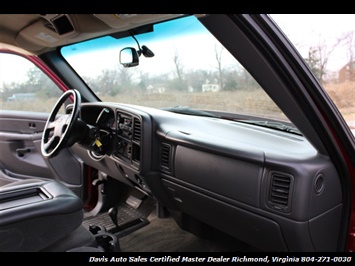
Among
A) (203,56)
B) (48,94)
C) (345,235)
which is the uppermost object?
(203,56)

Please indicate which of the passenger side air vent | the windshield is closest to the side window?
the windshield

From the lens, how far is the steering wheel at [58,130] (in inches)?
82.0

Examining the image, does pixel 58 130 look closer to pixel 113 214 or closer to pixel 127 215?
pixel 113 214

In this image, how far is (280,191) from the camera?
55.1 inches

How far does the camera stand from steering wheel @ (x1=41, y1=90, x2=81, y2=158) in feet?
6.84

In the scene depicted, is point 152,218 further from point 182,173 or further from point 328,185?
point 328,185

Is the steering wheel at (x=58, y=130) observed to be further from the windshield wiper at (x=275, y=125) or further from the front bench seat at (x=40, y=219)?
the windshield wiper at (x=275, y=125)

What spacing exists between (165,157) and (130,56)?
95 centimetres

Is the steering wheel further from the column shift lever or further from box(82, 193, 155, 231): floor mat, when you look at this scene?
box(82, 193, 155, 231): floor mat

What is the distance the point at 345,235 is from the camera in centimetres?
147

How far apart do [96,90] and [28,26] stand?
98 cm

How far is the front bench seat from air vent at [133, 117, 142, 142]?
23.7 inches
